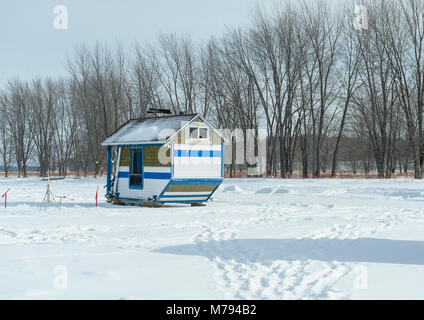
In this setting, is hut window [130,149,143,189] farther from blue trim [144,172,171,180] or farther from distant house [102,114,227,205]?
blue trim [144,172,171,180]

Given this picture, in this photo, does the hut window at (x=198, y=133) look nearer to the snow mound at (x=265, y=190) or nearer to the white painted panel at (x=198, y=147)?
the white painted panel at (x=198, y=147)

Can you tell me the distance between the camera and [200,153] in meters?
18.1

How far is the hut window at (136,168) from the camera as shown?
18.5m

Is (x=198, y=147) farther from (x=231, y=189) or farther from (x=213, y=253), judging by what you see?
(x=213, y=253)

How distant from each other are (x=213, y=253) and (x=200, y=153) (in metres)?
9.61

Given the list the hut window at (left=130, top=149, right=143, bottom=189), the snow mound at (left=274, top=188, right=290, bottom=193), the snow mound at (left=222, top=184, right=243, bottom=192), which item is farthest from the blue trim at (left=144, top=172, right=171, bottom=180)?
the snow mound at (left=222, top=184, right=243, bottom=192)

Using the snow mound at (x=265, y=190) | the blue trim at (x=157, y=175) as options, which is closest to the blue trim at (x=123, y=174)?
the blue trim at (x=157, y=175)

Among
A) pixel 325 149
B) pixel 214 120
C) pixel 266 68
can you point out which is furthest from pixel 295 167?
pixel 266 68

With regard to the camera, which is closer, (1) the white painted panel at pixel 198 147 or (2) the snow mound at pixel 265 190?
(1) the white painted panel at pixel 198 147

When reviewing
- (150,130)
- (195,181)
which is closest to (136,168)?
(150,130)

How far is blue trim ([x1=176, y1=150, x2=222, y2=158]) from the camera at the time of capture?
17.6 meters

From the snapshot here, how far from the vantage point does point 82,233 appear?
11180mm

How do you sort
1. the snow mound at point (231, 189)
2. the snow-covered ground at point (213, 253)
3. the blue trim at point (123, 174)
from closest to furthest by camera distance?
the snow-covered ground at point (213, 253), the blue trim at point (123, 174), the snow mound at point (231, 189)
